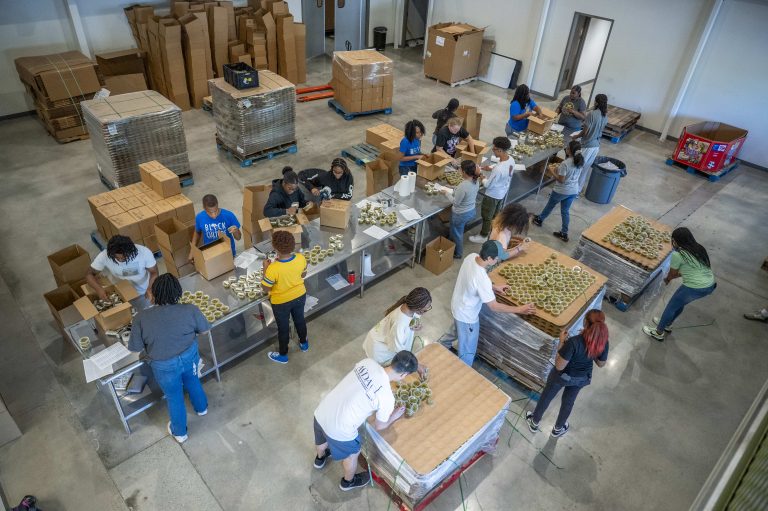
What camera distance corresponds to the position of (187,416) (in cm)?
477

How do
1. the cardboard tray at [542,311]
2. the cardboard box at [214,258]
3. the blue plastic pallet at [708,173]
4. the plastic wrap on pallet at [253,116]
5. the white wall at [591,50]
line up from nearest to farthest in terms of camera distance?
the cardboard tray at [542,311]
the cardboard box at [214,258]
the plastic wrap on pallet at [253,116]
the blue plastic pallet at [708,173]
the white wall at [591,50]

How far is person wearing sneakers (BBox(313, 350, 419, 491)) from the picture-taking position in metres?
3.43

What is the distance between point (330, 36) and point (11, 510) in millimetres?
14905

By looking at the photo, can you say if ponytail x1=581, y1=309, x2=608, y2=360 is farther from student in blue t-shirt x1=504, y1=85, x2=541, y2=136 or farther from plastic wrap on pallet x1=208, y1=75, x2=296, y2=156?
plastic wrap on pallet x1=208, y1=75, x2=296, y2=156

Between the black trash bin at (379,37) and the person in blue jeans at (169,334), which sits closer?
the person in blue jeans at (169,334)

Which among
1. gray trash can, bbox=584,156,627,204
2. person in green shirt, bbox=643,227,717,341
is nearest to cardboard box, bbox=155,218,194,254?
person in green shirt, bbox=643,227,717,341

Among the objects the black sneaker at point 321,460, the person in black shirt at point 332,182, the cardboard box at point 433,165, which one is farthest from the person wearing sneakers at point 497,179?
the black sneaker at point 321,460

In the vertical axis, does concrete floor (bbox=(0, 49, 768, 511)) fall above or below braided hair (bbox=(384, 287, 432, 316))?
Answer: below

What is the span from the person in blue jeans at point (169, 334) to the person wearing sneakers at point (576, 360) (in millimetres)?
3016

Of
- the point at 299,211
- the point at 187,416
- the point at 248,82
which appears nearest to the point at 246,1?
the point at 248,82

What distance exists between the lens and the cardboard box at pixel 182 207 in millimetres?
6461

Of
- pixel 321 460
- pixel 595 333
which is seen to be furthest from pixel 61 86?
pixel 595 333

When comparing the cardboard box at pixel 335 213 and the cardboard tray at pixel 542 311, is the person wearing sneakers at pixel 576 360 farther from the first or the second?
the cardboard box at pixel 335 213

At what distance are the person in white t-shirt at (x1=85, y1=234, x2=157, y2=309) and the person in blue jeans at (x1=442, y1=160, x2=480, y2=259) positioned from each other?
3706mm
